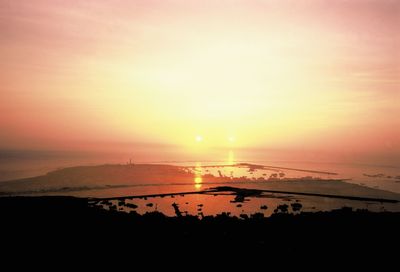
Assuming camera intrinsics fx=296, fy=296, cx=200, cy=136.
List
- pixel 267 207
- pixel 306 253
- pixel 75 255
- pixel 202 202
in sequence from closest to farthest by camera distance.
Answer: pixel 75 255, pixel 306 253, pixel 267 207, pixel 202 202

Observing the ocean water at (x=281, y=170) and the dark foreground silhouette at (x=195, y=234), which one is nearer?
the dark foreground silhouette at (x=195, y=234)

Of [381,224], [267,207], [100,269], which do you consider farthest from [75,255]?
[267,207]

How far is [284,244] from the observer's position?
53.4ft

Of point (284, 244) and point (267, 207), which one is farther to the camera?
point (267, 207)

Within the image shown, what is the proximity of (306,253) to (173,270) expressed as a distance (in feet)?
22.4

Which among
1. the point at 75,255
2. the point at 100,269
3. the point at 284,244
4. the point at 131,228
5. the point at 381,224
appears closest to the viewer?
the point at 100,269

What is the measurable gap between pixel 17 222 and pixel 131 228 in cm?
766

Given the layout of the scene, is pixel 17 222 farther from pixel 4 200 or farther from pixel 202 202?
pixel 202 202

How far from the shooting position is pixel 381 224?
20.8 metres

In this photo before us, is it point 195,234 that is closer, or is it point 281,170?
point 195,234

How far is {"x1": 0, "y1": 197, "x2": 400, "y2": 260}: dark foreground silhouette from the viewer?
49.5 ft

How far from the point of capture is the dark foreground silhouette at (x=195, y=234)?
49.5 feet

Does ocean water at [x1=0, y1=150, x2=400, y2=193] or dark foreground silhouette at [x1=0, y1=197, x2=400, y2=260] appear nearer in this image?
dark foreground silhouette at [x1=0, y1=197, x2=400, y2=260]

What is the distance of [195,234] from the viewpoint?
58.5 feet
